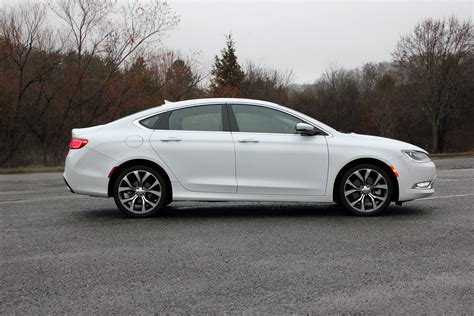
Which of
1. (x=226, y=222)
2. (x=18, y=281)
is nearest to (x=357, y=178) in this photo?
(x=226, y=222)

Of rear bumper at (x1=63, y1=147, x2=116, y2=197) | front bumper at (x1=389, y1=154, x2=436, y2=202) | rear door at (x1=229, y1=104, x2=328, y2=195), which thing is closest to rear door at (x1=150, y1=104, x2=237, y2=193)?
rear door at (x1=229, y1=104, x2=328, y2=195)

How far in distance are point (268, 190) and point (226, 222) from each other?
75 cm

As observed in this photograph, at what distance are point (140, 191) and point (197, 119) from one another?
1298 millimetres

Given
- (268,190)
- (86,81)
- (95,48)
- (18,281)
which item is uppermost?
(95,48)

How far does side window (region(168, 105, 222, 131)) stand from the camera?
7.33 m

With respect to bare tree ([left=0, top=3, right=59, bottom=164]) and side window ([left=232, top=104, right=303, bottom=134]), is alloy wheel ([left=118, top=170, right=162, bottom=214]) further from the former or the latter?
bare tree ([left=0, top=3, right=59, bottom=164])

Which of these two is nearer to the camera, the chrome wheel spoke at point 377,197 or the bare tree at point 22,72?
the chrome wheel spoke at point 377,197

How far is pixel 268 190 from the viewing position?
7.12 m

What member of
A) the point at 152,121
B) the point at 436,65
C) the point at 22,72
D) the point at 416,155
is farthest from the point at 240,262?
the point at 436,65

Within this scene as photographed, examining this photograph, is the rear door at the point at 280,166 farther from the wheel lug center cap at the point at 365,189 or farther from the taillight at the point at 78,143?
the taillight at the point at 78,143

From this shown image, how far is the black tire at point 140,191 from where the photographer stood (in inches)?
280

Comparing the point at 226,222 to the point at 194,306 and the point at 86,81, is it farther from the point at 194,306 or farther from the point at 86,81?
the point at 86,81

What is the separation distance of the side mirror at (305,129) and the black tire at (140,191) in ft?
6.61

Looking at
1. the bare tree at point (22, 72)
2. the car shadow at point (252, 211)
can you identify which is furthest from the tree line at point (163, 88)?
the car shadow at point (252, 211)
